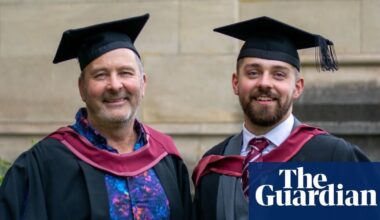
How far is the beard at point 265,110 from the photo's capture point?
4.25 metres

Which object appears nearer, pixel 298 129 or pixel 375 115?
pixel 298 129

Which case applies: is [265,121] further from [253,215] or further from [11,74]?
[11,74]

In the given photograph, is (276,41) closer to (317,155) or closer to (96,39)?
(317,155)

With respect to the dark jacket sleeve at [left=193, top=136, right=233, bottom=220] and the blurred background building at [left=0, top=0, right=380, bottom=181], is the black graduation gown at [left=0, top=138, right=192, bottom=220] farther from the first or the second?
the blurred background building at [left=0, top=0, right=380, bottom=181]

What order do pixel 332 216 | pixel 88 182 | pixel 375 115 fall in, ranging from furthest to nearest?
pixel 375 115 → pixel 88 182 → pixel 332 216

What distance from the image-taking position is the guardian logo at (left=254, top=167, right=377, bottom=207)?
3934 millimetres

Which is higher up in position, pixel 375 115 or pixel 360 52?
pixel 360 52

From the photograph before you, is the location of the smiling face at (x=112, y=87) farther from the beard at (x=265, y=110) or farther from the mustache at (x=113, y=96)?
the beard at (x=265, y=110)

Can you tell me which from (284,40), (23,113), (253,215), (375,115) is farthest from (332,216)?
(23,113)

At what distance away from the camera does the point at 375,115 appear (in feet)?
22.4

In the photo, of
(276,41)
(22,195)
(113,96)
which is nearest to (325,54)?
(276,41)

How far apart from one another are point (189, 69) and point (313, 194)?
3.21 m

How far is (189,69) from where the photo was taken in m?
7.02

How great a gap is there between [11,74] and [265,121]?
3499 mm
